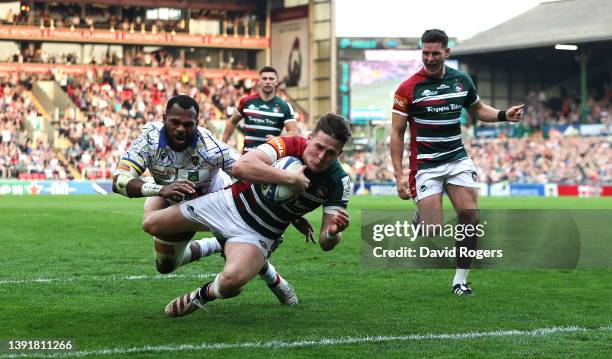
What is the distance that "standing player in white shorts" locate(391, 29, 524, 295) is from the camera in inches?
385

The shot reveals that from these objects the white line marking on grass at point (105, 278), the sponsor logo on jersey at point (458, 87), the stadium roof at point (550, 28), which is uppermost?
the stadium roof at point (550, 28)

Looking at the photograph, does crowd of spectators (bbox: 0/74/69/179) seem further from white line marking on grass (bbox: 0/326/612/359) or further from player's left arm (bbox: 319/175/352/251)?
white line marking on grass (bbox: 0/326/612/359)

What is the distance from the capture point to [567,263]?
472 inches

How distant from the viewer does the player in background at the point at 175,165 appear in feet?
25.9

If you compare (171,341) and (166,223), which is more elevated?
(166,223)

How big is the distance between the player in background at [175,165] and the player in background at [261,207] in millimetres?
215

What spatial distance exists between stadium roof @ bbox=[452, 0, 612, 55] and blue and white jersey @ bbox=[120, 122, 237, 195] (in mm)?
44748

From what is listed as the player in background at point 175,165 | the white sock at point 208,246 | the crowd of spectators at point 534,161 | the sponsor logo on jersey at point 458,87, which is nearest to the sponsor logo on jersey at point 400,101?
the sponsor logo on jersey at point 458,87

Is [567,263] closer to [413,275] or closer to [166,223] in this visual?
[413,275]

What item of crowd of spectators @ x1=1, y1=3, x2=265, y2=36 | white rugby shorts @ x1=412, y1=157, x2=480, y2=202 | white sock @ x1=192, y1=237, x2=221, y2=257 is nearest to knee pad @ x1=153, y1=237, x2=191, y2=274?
white sock @ x1=192, y1=237, x2=221, y2=257

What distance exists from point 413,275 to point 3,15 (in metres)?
45.1

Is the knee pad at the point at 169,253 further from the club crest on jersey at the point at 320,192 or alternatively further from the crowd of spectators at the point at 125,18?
the crowd of spectators at the point at 125,18

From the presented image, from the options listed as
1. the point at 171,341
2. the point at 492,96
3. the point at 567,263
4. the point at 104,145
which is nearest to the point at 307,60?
the point at 492,96

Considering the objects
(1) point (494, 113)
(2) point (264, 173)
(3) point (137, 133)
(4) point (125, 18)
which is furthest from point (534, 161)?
(2) point (264, 173)
